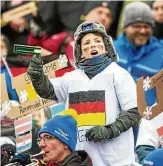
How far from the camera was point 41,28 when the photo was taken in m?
12.9

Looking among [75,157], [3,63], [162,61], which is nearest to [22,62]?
[3,63]

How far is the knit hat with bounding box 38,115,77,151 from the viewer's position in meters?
7.95

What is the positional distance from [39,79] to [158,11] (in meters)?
3.76

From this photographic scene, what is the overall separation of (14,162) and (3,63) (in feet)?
10.3

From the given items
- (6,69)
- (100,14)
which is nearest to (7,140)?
(6,69)

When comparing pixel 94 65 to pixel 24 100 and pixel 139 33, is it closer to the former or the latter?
pixel 24 100

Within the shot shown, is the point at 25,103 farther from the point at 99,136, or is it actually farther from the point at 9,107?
the point at 99,136

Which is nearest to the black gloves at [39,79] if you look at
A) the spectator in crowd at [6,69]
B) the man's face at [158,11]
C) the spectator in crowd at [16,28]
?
the spectator in crowd at [6,69]

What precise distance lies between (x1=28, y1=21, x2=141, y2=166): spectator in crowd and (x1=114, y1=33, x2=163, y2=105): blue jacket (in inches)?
87.5

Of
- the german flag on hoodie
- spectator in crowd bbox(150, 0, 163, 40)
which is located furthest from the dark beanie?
the german flag on hoodie

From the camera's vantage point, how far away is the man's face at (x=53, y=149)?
7902 millimetres

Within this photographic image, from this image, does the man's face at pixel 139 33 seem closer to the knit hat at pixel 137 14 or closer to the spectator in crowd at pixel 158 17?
the knit hat at pixel 137 14

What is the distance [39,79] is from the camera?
8.18 metres

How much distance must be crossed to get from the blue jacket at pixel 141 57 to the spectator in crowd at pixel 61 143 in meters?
2.69
